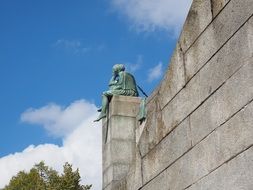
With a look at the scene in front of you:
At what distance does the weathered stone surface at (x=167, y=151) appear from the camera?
6152mm

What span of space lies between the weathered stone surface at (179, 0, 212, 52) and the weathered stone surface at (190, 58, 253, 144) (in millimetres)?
946

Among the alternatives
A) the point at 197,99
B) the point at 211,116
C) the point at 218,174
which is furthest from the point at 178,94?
the point at 218,174

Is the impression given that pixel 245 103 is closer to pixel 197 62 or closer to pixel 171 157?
pixel 197 62

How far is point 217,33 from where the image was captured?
5555mm

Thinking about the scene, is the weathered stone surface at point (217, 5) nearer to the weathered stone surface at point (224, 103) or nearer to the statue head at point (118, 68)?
the weathered stone surface at point (224, 103)

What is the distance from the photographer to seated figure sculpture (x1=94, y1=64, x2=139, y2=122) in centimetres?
1310

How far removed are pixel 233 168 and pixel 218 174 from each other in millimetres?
341

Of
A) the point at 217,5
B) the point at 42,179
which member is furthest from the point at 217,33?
the point at 42,179

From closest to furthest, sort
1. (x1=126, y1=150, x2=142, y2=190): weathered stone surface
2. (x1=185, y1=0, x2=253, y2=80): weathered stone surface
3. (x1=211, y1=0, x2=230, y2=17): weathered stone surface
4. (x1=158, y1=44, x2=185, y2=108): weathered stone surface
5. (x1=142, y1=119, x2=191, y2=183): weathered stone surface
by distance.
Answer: (x1=185, y1=0, x2=253, y2=80): weathered stone surface < (x1=211, y1=0, x2=230, y2=17): weathered stone surface < (x1=142, y1=119, x2=191, y2=183): weathered stone surface < (x1=158, y1=44, x2=185, y2=108): weathered stone surface < (x1=126, y1=150, x2=142, y2=190): weathered stone surface

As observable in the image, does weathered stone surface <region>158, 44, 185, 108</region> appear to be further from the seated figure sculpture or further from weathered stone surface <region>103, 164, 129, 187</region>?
the seated figure sculpture

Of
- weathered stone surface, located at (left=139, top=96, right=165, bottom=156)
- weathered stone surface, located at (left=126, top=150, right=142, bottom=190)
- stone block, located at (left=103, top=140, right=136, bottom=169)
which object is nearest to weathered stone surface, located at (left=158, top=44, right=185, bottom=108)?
weathered stone surface, located at (left=139, top=96, right=165, bottom=156)

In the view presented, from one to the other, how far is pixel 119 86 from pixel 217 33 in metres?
7.91

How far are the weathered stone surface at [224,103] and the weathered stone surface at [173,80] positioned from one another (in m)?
0.64

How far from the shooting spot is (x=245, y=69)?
192 inches
